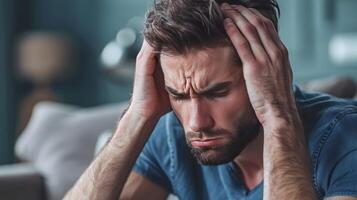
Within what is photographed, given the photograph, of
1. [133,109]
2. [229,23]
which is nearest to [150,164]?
[133,109]

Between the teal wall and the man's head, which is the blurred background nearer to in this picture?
the teal wall

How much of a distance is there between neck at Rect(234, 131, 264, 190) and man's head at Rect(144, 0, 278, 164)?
0.08 m

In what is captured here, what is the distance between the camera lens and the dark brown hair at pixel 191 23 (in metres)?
1.45

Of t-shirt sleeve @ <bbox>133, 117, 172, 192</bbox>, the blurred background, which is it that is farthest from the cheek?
the blurred background

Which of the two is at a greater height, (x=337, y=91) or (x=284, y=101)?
(x=284, y=101)

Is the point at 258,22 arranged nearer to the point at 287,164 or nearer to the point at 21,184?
the point at 287,164

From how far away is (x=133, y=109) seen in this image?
1693 millimetres

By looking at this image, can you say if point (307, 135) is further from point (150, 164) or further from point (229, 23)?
point (150, 164)

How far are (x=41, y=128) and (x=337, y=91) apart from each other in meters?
1.03

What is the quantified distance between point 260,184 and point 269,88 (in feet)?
0.79

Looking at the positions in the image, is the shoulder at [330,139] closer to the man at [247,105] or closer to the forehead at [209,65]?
the man at [247,105]

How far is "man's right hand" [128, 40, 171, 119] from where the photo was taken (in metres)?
1.62

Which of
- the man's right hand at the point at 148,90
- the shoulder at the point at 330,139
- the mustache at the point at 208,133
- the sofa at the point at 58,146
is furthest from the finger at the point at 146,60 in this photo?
the sofa at the point at 58,146

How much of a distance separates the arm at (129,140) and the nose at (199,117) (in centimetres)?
18
